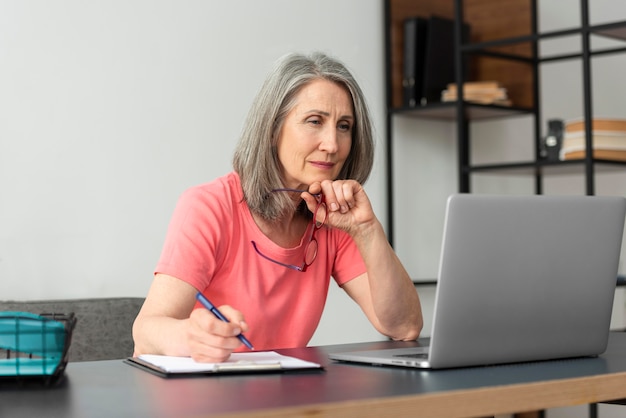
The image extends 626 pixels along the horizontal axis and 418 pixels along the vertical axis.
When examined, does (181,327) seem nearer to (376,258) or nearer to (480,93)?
(376,258)

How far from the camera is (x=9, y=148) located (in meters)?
2.69

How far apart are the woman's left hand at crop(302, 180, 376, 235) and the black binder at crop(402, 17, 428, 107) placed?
6.38 ft

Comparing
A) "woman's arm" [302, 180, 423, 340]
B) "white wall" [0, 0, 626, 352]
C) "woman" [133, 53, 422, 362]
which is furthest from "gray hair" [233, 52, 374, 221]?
"white wall" [0, 0, 626, 352]

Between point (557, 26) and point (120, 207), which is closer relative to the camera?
point (120, 207)

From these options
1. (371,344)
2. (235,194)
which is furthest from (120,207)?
(371,344)

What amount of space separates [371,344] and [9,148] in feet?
4.76

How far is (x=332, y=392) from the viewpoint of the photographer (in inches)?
41.6

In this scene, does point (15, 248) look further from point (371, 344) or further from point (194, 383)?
point (194, 383)

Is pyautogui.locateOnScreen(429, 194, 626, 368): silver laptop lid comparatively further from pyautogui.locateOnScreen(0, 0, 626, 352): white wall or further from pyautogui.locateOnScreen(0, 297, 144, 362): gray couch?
pyautogui.locateOnScreen(0, 0, 626, 352): white wall

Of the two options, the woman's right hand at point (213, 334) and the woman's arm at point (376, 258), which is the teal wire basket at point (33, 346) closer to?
the woman's right hand at point (213, 334)

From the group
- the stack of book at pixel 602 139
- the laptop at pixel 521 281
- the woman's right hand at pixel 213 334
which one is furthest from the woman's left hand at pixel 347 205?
the stack of book at pixel 602 139

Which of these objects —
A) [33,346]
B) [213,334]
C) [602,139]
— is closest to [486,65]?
[602,139]

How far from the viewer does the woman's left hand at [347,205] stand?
5.91 feet

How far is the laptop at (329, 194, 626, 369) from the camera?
1210 millimetres
